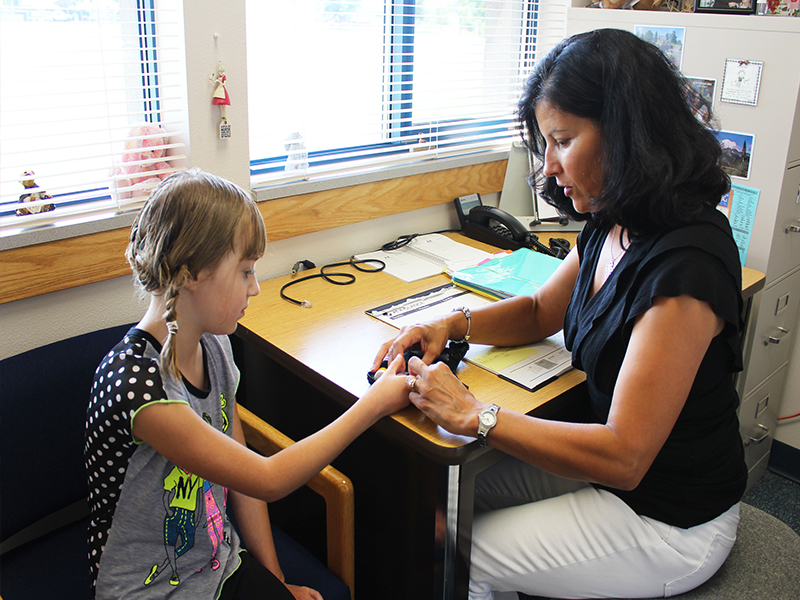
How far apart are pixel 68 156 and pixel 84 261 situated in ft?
0.78

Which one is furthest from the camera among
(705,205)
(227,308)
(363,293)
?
(363,293)

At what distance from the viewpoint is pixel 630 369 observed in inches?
43.0

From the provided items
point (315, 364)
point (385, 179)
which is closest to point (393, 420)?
point (315, 364)

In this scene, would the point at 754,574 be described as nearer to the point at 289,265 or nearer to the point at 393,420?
the point at 393,420

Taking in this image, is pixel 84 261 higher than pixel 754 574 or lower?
higher

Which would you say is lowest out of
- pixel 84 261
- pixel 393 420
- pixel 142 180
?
pixel 393 420

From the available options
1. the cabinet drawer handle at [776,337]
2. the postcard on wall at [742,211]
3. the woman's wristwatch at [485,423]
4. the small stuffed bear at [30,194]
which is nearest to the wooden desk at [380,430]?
the woman's wristwatch at [485,423]

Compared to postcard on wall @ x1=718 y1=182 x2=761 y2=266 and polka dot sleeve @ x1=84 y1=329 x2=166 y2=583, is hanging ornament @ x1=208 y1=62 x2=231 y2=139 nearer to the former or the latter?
polka dot sleeve @ x1=84 y1=329 x2=166 y2=583

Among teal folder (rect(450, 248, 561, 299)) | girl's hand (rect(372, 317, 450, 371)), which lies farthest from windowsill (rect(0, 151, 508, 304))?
girl's hand (rect(372, 317, 450, 371))

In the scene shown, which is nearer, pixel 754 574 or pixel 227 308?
pixel 227 308

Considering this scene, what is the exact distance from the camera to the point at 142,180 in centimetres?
162

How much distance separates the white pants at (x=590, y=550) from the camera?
1234 mm

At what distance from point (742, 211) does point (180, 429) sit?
5.48ft

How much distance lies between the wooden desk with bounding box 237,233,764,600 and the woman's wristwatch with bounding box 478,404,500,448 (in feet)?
0.06
